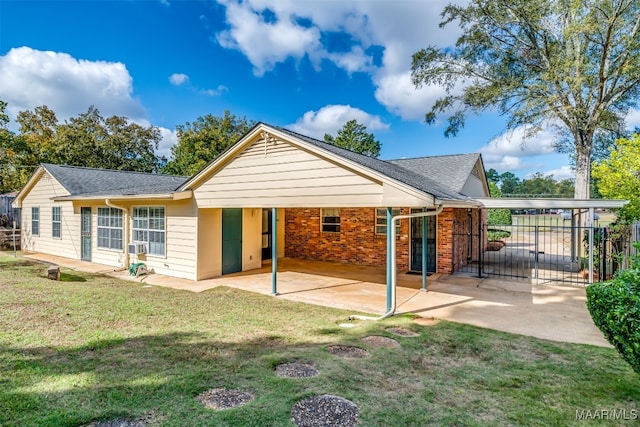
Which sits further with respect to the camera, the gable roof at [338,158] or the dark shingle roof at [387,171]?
the dark shingle roof at [387,171]

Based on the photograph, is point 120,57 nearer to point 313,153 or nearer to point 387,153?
point 313,153

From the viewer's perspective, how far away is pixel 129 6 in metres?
10.3

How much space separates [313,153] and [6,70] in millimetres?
21704

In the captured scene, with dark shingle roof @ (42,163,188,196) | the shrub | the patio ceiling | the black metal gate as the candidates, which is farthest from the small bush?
the shrub

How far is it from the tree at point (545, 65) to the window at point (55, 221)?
60.1ft

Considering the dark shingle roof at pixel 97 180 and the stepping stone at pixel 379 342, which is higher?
the dark shingle roof at pixel 97 180

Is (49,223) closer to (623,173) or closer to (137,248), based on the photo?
(137,248)

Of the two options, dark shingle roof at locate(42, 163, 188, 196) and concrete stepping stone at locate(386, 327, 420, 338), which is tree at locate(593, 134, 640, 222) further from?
dark shingle roof at locate(42, 163, 188, 196)

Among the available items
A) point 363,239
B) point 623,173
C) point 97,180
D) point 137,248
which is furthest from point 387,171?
point 97,180

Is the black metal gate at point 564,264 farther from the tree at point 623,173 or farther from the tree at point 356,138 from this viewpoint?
the tree at point 356,138

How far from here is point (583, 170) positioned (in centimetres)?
1384

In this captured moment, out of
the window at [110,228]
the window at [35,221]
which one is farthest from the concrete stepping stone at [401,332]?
the window at [35,221]

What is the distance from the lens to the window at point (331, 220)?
1277 centimetres

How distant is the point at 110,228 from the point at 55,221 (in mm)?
4667
